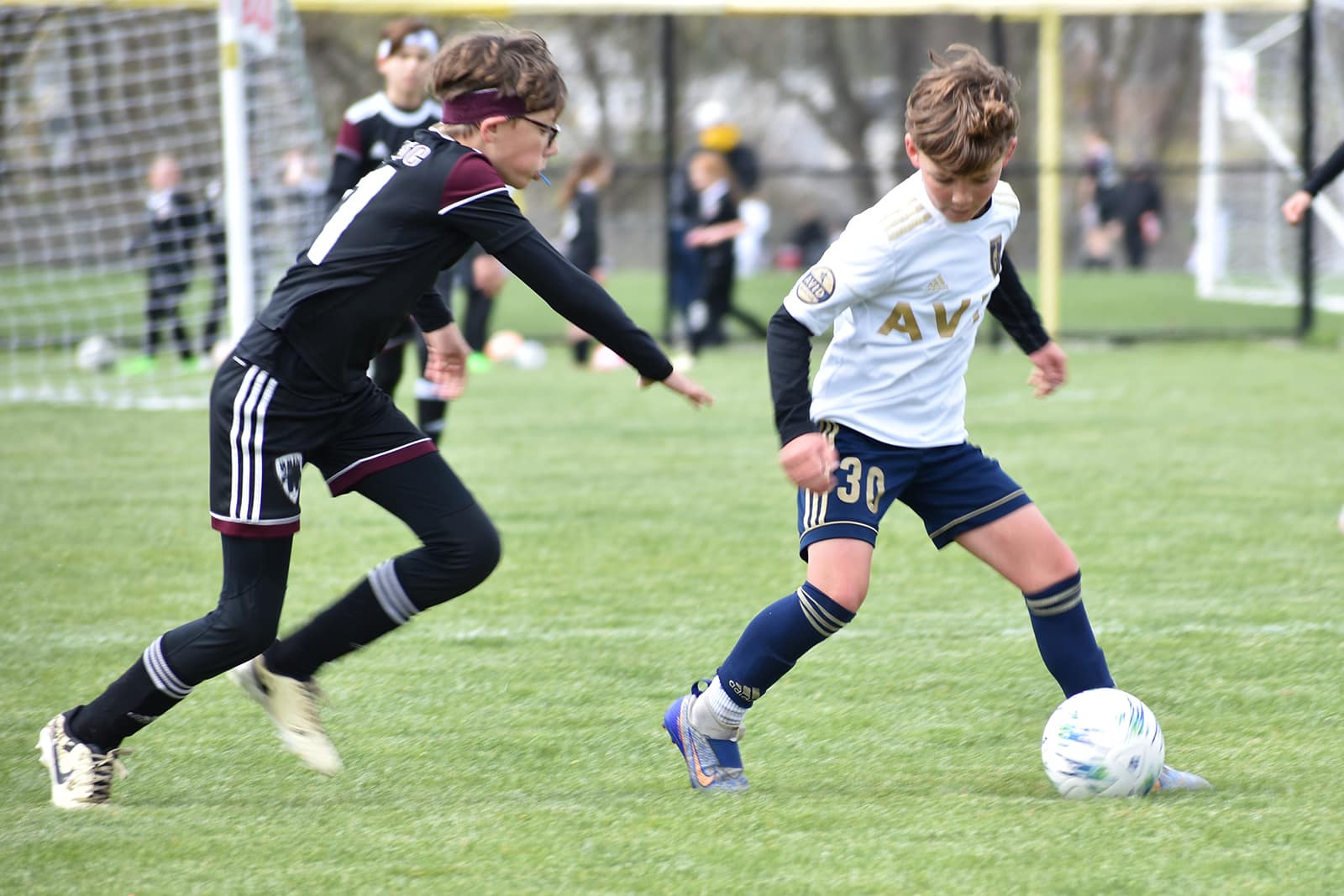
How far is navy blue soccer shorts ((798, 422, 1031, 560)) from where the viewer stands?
11.7ft

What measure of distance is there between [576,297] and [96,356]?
11377mm

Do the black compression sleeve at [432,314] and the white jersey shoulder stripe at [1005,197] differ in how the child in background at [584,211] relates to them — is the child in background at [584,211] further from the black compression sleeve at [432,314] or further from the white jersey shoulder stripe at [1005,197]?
the white jersey shoulder stripe at [1005,197]

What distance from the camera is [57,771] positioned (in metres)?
3.58

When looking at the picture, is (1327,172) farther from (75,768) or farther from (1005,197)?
(75,768)

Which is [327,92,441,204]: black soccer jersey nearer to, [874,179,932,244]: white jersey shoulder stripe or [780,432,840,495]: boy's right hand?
[874,179,932,244]: white jersey shoulder stripe

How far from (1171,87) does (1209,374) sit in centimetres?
1491

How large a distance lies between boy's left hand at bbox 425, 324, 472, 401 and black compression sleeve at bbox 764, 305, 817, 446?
3.96 feet

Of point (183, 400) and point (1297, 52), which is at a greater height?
point (1297, 52)

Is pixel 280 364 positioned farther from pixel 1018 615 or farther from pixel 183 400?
pixel 183 400

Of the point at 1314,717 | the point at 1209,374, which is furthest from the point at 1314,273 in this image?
the point at 1314,717

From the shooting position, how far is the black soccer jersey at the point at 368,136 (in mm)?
7172

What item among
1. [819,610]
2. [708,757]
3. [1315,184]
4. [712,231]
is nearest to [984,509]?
[819,610]

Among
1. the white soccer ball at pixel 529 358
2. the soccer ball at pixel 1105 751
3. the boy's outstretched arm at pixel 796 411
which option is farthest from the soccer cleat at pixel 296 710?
the white soccer ball at pixel 529 358

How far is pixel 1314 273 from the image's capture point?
1557cm
